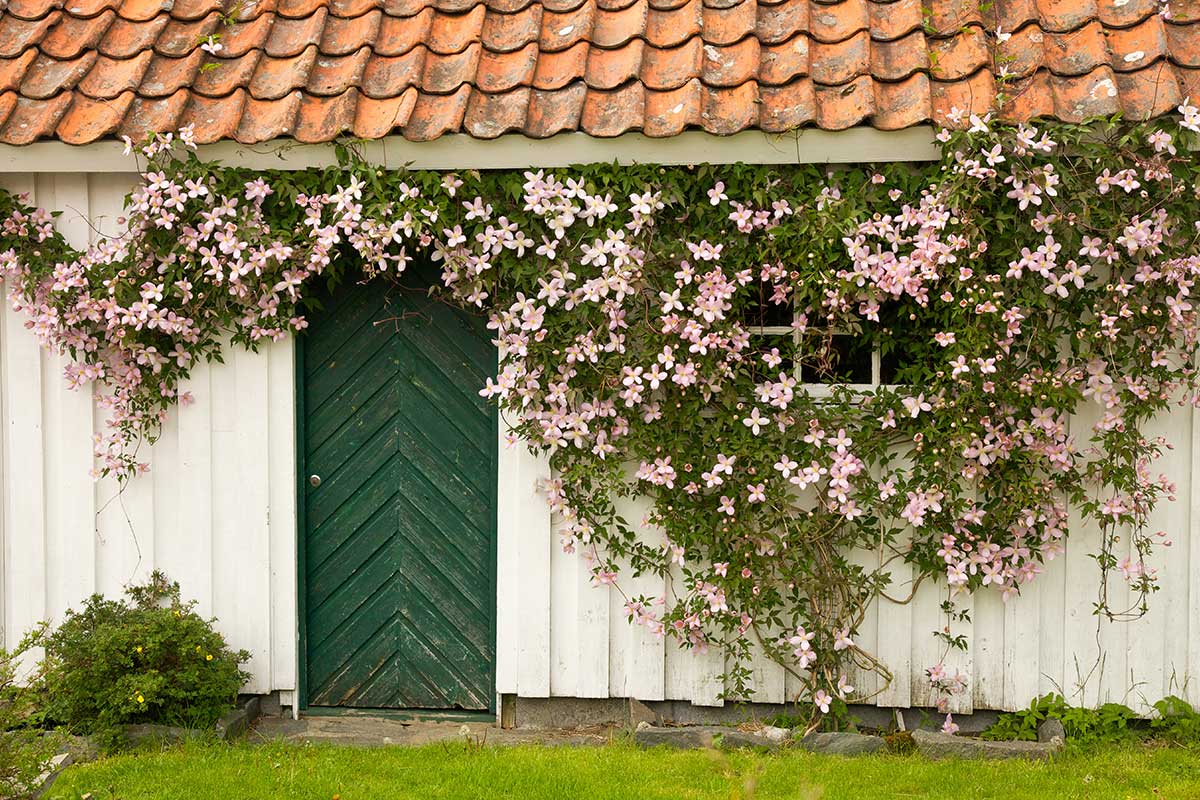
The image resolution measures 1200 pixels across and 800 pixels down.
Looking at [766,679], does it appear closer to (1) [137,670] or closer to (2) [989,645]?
(2) [989,645]

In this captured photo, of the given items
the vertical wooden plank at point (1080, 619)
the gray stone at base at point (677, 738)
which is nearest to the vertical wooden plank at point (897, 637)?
the vertical wooden plank at point (1080, 619)

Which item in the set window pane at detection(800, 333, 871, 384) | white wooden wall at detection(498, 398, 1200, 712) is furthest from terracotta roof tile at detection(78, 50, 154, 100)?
window pane at detection(800, 333, 871, 384)

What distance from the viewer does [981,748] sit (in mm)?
5684

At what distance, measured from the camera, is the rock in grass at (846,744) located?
578 cm

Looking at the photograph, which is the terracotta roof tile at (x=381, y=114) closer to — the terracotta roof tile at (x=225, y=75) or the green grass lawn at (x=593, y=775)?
the terracotta roof tile at (x=225, y=75)

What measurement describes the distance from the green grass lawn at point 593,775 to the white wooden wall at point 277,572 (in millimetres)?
510

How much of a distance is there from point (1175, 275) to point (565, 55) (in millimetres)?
3114

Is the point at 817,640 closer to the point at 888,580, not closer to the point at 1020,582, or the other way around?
the point at 888,580

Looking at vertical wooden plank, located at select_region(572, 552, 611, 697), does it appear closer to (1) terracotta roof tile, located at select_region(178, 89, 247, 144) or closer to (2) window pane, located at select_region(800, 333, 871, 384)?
(2) window pane, located at select_region(800, 333, 871, 384)

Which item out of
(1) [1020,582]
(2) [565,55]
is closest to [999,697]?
(1) [1020,582]

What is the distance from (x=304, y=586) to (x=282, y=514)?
1.48ft

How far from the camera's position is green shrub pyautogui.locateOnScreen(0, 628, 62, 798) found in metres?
4.45

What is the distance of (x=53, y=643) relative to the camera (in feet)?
19.3

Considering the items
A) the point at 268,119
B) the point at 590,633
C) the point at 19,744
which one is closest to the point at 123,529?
the point at 19,744
